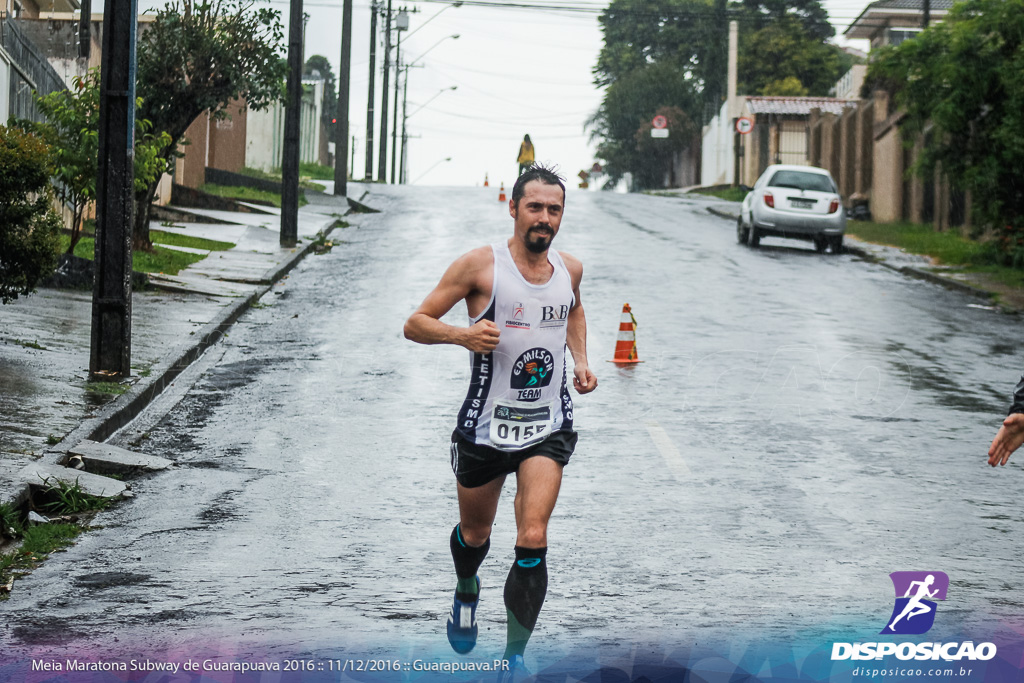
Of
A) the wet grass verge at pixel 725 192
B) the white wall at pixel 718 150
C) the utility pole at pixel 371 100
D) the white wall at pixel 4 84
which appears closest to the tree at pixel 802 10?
the white wall at pixel 718 150

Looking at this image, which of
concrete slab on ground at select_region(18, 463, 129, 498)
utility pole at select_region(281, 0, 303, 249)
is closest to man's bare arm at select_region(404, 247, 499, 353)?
concrete slab on ground at select_region(18, 463, 129, 498)

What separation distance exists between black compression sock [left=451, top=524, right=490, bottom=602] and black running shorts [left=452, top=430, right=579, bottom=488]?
0.29 meters

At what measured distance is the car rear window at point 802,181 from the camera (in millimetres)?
28641

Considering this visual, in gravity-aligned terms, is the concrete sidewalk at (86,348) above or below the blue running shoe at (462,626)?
above

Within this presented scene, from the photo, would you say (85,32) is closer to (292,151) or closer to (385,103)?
(292,151)

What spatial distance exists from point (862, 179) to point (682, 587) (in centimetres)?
3709

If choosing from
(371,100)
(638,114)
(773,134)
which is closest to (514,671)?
(371,100)

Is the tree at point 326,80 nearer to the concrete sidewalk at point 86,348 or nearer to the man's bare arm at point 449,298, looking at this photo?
the concrete sidewalk at point 86,348

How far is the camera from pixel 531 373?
5.45m

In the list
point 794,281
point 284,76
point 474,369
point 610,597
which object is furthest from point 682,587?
point 284,76

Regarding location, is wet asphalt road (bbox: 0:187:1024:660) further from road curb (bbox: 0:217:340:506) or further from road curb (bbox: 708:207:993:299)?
road curb (bbox: 708:207:993:299)

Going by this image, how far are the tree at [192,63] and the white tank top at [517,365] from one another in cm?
1650

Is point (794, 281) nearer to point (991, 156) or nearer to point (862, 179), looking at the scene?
point (991, 156)

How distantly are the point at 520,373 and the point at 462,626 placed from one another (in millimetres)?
1059
